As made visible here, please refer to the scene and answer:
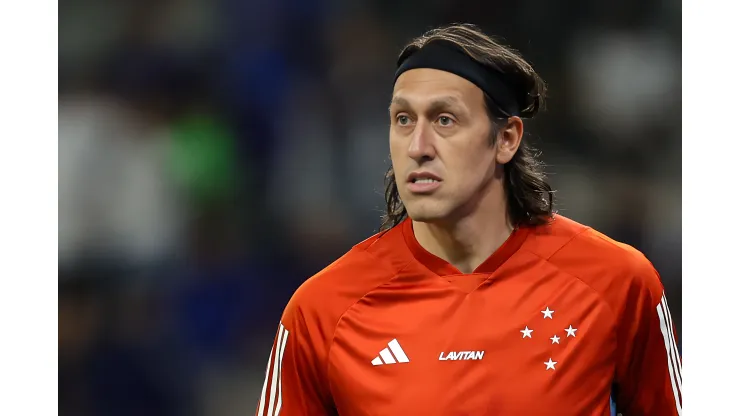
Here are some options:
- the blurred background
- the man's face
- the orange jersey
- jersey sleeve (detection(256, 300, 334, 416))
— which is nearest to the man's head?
the man's face

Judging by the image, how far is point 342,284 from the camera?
2.32m

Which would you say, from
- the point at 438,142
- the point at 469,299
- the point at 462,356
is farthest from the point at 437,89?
the point at 462,356

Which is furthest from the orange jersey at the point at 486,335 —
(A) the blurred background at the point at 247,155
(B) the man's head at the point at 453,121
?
(A) the blurred background at the point at 247,155

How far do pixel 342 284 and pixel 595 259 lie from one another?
2.30 feet

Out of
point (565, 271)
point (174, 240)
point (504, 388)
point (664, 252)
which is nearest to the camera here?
point (504, 388)

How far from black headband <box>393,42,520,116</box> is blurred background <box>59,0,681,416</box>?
1116 millimetres

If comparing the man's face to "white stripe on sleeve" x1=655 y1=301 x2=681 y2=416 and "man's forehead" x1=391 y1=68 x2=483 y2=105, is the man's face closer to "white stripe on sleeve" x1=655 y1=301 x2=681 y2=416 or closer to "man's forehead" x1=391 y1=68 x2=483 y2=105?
"man's forehead" x1=391 y1=68 x2=483 y2=105

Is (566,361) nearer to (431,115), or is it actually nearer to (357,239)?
(431,115)

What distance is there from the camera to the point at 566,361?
2131 mm

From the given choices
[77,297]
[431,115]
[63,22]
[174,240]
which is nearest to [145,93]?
[63,22]

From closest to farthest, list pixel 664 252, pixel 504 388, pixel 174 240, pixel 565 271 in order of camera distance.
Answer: pixel 504 388 → pixel 565 271 → pixel 664 252 → pixel 174 240

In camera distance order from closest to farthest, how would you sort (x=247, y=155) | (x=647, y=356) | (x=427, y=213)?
(x=427, y=213) → (x=647, y=356) → (x=247, y=155)

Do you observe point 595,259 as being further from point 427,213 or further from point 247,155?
point 247,155

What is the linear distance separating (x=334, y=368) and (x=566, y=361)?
609mm
